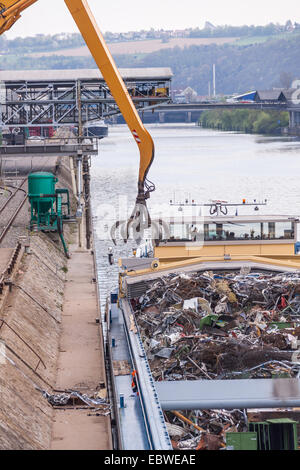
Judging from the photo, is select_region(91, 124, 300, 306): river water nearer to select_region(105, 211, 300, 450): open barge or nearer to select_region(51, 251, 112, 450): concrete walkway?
select_region(51, 251, 112, 450): concrete walkway

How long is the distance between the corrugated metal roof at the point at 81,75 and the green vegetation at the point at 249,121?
272 ft

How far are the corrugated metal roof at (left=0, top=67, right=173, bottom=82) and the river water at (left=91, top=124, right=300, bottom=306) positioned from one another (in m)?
8.21

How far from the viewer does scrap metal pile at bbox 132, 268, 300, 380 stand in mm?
15773

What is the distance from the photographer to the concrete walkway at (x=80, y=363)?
14.9 meters

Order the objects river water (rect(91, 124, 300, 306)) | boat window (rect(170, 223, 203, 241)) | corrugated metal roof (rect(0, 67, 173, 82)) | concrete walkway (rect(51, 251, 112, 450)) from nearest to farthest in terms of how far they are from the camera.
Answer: concrete walkway (rect(51, 251, 112, 450)) → boat window (rect(170, 223, 203, 241)) → river water (rect(91, 124, 300, 306)) → corrugated metal roof (rect(0, 67, 173, 82))

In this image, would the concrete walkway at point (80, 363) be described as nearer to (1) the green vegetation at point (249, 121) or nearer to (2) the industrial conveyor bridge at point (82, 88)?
(2) the industrial conveyor bridge at point (82, 88)

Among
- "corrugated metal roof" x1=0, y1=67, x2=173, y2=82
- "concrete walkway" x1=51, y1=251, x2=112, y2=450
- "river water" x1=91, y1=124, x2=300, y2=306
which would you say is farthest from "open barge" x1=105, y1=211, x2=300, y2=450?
"corrugated metal roof" x1=0, y1=67, x2=173, y2=82

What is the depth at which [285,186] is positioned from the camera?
64250 millimetres

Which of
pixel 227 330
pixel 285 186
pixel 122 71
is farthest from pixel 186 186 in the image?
pixel 227 330

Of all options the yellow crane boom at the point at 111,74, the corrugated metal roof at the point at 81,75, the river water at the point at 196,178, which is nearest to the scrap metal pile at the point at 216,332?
the yellow crane boom at the point at 111,74

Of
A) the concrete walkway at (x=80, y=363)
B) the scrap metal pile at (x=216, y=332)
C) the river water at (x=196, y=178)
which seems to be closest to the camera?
the scrap metal pile at (x=216, y=332)

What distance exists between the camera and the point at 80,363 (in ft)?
62.8
